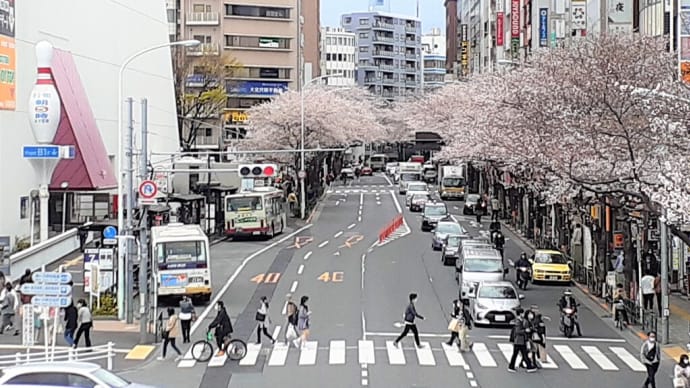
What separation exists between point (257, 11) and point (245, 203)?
61753mm

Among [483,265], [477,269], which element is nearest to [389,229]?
[483,265]

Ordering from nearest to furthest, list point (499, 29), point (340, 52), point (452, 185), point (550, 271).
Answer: point (550, 271) → point (452, 185) → point (499, 29) → point (340, 52)

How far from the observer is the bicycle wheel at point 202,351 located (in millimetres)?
27109

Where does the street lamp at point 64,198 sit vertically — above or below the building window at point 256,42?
below

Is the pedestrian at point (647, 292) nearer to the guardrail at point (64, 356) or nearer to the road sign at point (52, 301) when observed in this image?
the guardrail at point (64, 356)

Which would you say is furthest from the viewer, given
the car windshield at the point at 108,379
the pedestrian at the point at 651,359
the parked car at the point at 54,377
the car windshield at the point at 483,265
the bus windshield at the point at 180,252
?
the car windshield at the point at 483,265

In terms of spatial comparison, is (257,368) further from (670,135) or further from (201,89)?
(201,89)

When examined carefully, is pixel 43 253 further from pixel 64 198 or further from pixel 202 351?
pixel 202 351

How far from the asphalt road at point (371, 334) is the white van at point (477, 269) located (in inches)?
43.0

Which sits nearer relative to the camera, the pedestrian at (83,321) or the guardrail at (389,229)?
the pedestrian at (83,321)

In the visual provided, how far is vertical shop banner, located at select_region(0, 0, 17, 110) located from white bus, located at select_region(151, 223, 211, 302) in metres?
12.4

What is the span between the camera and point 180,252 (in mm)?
36250

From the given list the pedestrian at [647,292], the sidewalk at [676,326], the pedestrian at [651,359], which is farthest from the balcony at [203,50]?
the pedestrian at [651,359]

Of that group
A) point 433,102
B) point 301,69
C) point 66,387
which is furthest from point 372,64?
point 66,387
